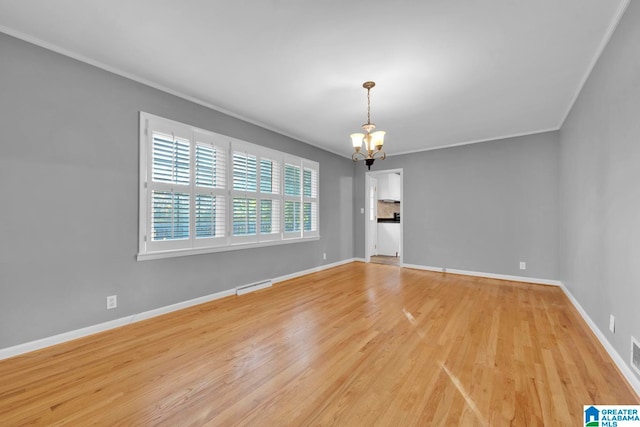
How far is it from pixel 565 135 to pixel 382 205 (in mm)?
4882

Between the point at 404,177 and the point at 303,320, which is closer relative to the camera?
the point at 303,320

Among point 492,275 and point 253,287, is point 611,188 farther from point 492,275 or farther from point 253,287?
point 253,287

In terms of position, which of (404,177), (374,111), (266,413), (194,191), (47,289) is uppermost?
(374,111)

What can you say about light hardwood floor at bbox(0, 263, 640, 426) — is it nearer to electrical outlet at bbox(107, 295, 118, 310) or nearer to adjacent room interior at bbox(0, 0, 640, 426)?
adjacent room interior at bbox(0, 0, 640, 426)

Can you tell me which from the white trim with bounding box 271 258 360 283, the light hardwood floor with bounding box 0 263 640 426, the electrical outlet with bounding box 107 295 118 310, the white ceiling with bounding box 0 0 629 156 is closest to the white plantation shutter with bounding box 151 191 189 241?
the electrical outlet with bounding box 107 295 118 310

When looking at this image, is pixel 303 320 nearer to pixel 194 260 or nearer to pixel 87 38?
pixel 194 260

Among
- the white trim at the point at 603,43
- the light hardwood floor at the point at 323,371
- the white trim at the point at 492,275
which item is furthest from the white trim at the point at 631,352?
the white trim at the point at 492,275

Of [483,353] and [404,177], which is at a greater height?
[404,177]

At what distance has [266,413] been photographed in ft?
5.16

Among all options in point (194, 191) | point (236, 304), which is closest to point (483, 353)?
point (236, 304)

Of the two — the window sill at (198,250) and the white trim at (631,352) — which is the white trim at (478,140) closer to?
the window sill at (198,250)

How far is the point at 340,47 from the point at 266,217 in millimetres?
2788

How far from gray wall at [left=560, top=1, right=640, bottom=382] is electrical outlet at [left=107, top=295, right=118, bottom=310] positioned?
4.36m

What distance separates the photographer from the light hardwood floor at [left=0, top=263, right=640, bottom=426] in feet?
5.16
